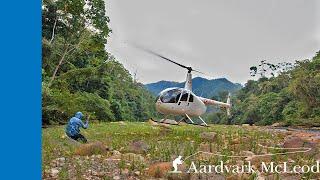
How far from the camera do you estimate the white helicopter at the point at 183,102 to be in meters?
6.66

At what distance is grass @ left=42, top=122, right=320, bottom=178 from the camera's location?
20.6 ft

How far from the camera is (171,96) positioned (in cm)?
678

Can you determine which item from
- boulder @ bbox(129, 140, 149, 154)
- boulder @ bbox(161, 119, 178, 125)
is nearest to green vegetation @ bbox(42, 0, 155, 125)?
boulder @ bbox(161, 119, 178, 125)

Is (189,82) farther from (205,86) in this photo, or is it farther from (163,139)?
(163,139)

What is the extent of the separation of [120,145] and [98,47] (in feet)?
3.03

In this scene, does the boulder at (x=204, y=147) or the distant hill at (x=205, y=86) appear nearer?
the boulder at (x=204, y=147)

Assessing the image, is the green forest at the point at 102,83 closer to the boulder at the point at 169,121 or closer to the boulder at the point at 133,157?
the boulder at the point at 169,121

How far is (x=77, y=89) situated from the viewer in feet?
22.1

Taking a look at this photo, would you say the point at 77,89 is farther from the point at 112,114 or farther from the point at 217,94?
the point at 217,94

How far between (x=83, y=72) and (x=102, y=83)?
207 mm

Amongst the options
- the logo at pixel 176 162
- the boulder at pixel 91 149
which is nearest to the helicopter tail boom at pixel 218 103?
the logo at pixel 176 162

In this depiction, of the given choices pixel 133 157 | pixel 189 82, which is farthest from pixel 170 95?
pixel 133 157

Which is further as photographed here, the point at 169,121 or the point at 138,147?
the point at 169,121

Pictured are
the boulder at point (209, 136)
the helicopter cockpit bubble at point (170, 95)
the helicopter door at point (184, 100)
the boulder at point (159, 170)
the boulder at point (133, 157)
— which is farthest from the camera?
the helicopter door at point (184, 100)
